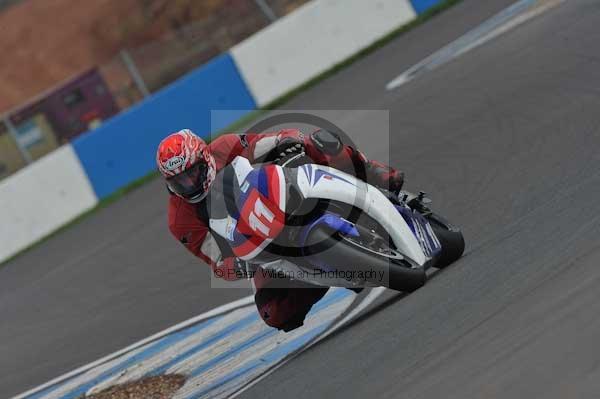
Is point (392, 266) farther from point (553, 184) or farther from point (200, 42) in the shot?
point (200, 42)

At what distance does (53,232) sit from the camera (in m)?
13.9

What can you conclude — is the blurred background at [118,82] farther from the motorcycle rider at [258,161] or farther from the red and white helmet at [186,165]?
the red and white helmet at [186,165]

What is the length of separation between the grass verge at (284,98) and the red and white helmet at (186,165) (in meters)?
8.39

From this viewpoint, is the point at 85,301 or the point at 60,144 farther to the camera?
the point at 60,144

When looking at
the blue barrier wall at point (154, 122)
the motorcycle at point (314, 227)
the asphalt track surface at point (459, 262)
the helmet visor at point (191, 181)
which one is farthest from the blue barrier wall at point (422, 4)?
the helmet visor at point (191, 181)

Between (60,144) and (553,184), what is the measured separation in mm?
9558

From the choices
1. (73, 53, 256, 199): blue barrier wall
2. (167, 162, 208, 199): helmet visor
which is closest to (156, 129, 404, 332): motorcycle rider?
(167, 162, 208, 199): helmet visor

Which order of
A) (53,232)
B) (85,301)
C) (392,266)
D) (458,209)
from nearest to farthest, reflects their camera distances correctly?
(392,266), (458,209), (85,301), (53,232)

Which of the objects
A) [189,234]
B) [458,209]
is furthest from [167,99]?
[189,234]

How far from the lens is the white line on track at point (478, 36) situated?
13.0 meters

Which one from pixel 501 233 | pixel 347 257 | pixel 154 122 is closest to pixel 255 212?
pixel 347 257

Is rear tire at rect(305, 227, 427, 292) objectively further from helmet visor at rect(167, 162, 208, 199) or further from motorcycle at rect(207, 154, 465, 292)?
helmet visor at rect(167, 162, 208, 199)

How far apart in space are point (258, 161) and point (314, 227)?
1.22 m

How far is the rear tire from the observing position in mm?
5547
